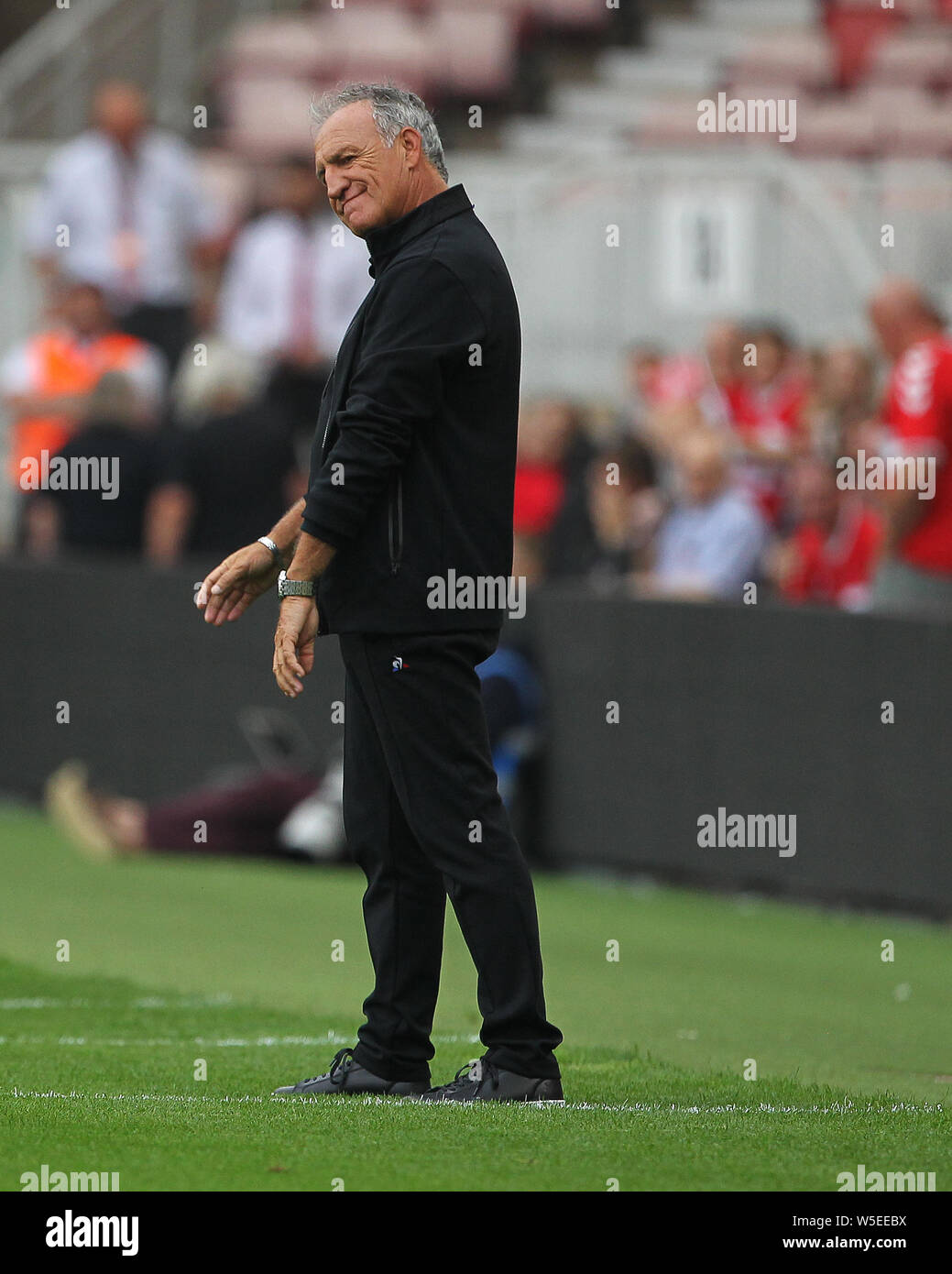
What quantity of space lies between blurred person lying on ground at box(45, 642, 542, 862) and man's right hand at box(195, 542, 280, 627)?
20.6 feet

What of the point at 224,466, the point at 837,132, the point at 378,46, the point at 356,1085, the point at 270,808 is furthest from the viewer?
the point at 378,46

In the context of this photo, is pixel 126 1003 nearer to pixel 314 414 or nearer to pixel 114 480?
pixel 114 480

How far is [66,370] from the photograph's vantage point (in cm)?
1606

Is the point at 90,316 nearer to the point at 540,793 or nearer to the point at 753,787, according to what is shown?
the point at 540,793

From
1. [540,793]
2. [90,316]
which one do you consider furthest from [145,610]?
[540,793]

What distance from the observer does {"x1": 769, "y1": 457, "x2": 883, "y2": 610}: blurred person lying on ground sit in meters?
12.7

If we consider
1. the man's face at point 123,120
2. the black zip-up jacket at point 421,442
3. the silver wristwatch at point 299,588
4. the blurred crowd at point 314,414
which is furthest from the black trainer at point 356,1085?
the man's face at point 123,120

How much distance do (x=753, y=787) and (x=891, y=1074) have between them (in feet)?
14.2

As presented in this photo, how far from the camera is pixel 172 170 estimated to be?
1722 centimetres

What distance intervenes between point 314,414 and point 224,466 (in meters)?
1.75

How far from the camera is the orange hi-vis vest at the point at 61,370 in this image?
626 inches

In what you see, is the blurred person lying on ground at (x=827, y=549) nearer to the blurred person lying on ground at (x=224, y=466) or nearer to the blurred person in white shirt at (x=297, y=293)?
the blurred person lying on ground at (x=224, y=466)

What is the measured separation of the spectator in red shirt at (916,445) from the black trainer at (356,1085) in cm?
516

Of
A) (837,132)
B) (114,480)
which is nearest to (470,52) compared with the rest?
(837,132)
